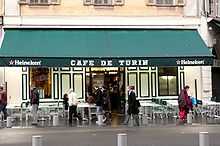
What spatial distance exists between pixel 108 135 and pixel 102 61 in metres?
6.93

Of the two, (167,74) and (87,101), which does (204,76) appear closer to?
(167,74)

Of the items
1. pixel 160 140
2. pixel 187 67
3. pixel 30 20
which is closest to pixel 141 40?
pixel 187 67

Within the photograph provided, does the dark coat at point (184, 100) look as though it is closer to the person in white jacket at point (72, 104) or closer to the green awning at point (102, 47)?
the green awning at point (102, 47)

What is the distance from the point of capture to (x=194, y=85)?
92.5 ft

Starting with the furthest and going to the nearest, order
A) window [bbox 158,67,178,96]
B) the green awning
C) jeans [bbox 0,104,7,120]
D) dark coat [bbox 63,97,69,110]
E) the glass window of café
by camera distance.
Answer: window [bbox 158,67,178,96]
the glass window of café
dark coat [bbox 63,97,69,110]
the green awning
jeans [bbox 0,104,7,120]

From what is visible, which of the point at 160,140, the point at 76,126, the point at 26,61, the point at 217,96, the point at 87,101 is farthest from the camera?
the point at 217,96

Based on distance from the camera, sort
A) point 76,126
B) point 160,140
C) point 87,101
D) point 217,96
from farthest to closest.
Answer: point 217,96, point 87,101, point 76,126, point 160,140

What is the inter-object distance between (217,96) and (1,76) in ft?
38.2

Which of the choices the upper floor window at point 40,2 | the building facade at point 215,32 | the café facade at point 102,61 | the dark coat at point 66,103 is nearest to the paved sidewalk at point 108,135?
the dark coat at point 66,103

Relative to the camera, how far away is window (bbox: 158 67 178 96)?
28156 millimetres

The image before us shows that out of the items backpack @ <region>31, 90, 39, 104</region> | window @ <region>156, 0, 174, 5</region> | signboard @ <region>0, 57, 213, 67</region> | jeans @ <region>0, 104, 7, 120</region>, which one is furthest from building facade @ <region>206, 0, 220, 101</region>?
jeans @ <region>0, 104, 7, 120</region>

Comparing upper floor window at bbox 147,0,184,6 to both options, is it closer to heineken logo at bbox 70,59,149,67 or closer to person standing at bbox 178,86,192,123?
heineken logo at bbox 70,59,149,67

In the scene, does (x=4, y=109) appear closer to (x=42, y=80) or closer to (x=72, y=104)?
(x=72, y=104)

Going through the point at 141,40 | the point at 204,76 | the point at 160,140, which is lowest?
the point at 160,140
